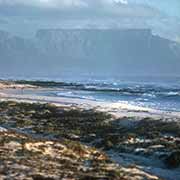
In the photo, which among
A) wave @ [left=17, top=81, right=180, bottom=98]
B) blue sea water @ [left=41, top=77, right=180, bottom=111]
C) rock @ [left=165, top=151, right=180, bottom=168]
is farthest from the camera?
wave @ [left=17, top=81, right=180, bottom=98]

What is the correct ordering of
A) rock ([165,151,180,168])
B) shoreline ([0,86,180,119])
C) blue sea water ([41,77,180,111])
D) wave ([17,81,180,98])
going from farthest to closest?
1. wave ([17,81,180,98])
2. blue sea water ([41,77,180,111])
3. shoreline ([0,86,180,119])
4. rock ([165,151,180,168])

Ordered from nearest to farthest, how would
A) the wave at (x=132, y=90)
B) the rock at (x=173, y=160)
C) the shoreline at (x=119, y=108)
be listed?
the rock at (x=173, y=160) < the shoreline at (x=119, y=108) < the wave at (x=132, y=90)

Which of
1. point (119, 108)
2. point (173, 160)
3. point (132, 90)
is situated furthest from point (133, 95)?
point (173, 160)

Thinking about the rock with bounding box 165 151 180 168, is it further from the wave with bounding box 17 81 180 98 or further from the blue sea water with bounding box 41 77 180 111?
the wave with bounding box 17 81 180 98

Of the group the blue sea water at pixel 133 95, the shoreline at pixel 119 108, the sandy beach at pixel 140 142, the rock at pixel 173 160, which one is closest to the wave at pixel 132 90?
the blue sea water at pixel 133 95

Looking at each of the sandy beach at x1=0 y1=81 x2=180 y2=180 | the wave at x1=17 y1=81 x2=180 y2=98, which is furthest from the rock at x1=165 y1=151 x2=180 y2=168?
the wave at x1=17 y1=81 x2=180 y2=98

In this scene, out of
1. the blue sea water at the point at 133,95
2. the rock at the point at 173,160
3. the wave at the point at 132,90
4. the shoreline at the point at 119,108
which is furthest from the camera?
the wave at the point at 132,90

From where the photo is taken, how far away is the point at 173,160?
2505cm

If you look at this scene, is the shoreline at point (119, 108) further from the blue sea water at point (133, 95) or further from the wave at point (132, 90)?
the wave at point (132, 90)

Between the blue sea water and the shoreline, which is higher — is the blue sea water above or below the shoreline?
below

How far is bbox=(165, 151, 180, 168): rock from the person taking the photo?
24.6 metres

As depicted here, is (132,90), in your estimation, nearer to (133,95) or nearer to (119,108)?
(133,95)

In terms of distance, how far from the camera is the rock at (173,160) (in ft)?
80.9

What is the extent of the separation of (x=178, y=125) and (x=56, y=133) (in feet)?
26.0
